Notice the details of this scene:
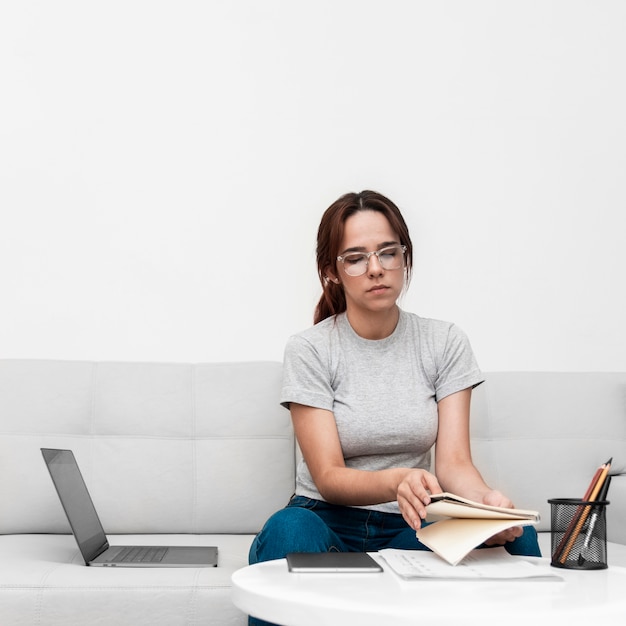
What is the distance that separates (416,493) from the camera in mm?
1254

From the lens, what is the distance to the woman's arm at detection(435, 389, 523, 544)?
5.44 feet

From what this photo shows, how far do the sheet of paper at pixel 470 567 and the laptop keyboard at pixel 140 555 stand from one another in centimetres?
68

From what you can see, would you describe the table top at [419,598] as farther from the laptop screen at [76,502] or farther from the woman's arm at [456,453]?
the laptop screen at [76,502]

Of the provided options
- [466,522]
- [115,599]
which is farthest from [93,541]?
[466,522]

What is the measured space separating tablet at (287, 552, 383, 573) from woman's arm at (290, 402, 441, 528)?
0.35ft

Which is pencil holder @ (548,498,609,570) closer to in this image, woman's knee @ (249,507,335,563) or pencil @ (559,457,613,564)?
pencil @ (559,457,613,564)

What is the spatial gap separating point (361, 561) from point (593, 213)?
76.4 inches

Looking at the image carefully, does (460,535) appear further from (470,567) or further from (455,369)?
(455,369)

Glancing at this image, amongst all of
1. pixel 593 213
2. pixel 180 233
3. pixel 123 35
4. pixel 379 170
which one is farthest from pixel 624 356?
pixel 123 35

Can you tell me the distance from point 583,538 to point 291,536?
0.47 meters

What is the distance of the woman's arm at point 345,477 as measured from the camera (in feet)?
4.15

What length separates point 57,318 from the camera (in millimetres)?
2566

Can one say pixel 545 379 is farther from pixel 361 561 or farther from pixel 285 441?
pixel 361 561

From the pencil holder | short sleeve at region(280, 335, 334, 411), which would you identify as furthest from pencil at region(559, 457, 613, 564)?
short sleeve at region(280, 335, 334, 411)
